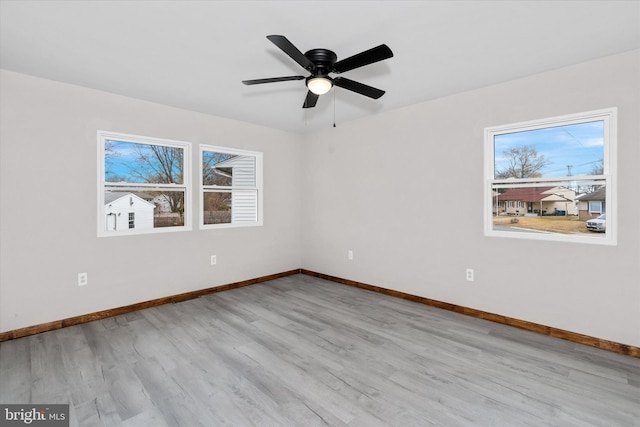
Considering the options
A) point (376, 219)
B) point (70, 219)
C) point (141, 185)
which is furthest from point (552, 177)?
point (70, 219)

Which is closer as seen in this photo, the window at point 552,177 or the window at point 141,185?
the window at point 552,177

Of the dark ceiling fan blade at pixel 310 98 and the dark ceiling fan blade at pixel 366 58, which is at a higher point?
the dark ceiling fan blade at pixel 366 58

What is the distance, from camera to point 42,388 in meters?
2.09

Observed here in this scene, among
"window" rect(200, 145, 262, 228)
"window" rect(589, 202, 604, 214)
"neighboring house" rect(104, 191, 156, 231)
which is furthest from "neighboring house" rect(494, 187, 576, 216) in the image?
"neighboring house" rect(104, 191, 156, 231)

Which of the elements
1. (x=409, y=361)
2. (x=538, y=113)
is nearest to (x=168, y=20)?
(x=409, y=361)

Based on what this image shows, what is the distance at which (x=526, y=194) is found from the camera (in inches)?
122

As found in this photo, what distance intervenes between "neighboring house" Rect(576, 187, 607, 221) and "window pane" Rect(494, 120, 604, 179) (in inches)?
7.4

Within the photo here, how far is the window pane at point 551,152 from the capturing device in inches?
107

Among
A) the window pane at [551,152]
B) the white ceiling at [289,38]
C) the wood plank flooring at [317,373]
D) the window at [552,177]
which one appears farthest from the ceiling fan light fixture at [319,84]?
the wood plank flooring at [317,373]

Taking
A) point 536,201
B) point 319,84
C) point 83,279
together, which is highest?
point 319,84

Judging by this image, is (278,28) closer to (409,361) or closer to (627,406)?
(409,361)

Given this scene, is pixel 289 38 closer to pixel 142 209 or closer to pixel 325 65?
pixel 325 65

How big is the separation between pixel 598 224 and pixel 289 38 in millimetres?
3097

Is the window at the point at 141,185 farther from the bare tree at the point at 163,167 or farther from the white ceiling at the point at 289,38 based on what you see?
the white ceiling at the point at 289,38
